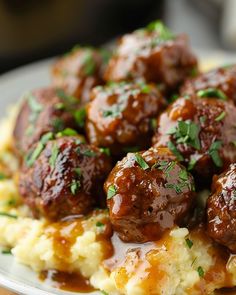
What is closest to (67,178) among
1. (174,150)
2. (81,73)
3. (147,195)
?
(147,195)

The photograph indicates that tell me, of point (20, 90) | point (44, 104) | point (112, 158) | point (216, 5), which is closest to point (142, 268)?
point (112, 158)

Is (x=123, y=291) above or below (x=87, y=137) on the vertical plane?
below

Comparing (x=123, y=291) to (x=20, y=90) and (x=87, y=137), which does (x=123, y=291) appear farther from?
(x=20, y=90)

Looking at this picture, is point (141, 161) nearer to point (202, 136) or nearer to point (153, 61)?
point (202, 136)

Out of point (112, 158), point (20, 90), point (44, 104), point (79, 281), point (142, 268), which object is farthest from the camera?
point (20, 90)

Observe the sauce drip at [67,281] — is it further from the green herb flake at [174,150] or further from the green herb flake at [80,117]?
the green herb flake at [80,117]

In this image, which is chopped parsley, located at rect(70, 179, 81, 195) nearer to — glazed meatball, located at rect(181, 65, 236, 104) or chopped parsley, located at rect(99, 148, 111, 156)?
chopped parsley, located at rect(99, 148, 111, 156)

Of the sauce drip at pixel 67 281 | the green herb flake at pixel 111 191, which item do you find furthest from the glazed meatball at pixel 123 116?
the sauce drip at pixel 67 281
